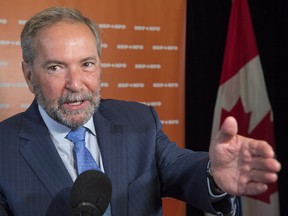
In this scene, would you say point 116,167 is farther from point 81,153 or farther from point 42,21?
point 42,21

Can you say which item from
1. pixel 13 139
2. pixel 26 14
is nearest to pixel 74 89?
pixel 13 139

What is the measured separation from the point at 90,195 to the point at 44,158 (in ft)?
1.71

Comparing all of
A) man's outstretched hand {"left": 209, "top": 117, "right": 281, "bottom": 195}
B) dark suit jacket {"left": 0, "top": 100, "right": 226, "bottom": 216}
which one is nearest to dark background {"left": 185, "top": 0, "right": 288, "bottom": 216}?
A: dark suit jacket {"left": 0, "top": 100, "right": 226, "bottom": 216}

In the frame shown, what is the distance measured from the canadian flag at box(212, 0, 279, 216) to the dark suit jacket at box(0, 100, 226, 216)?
118 centimetres

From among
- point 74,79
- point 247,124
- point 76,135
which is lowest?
point 247,124

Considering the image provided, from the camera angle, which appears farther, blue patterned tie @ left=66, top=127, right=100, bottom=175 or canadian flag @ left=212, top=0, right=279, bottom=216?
canadian flag @ left=212, top=0, right=279, bottom=216

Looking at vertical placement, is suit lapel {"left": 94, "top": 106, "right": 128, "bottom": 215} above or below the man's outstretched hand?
below

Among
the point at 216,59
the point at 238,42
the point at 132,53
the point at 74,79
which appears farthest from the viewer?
the point at 216,59

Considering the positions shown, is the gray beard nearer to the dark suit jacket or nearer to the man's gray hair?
the dark suit jacket

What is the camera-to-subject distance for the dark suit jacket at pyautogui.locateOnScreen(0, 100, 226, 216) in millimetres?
1335

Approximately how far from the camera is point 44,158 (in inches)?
54.4

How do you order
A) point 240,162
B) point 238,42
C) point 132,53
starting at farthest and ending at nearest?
1. point 238,42
2. point 132,53
3. point 240,162

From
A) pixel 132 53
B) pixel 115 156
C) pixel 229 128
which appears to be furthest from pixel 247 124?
pixel 229 128

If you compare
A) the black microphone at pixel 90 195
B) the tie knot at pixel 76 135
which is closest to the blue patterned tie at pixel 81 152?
the tie knot at pixel 76 135
